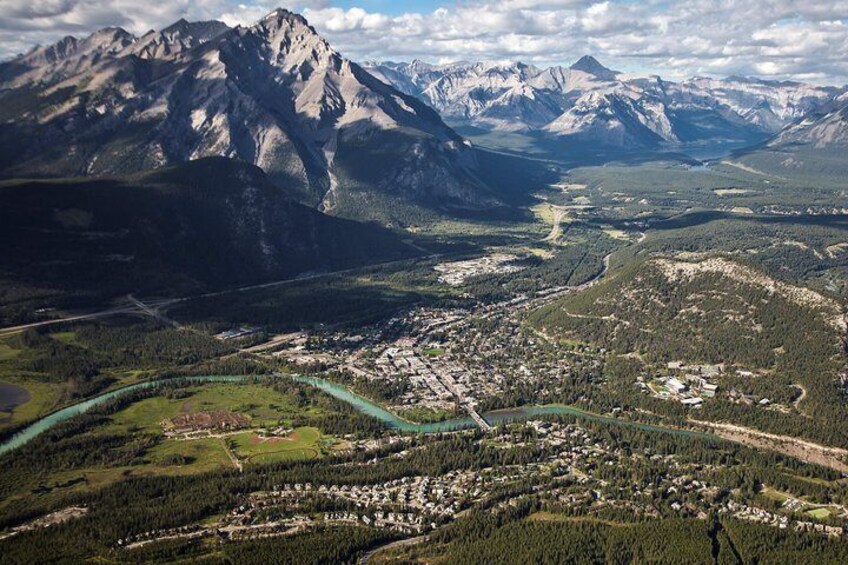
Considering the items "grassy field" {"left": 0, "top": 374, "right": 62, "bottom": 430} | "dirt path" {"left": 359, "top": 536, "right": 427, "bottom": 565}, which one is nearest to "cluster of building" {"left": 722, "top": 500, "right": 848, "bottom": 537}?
"dirt path" {"left": 359, "top": 536, "right": 427, "bottom": 565}

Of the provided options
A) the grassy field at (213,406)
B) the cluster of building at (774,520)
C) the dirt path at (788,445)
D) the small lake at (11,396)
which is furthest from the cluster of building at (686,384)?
the small lake at (11,396)

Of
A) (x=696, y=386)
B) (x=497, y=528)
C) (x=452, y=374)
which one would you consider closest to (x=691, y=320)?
(x=696, y=386)

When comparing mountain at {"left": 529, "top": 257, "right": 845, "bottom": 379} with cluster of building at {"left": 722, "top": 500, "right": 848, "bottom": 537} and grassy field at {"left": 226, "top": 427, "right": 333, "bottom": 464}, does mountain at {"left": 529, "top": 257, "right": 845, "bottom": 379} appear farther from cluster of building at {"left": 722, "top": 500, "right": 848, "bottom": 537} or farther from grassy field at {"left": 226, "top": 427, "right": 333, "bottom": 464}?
grassy field at {"left": 226, "top": 427, "right": 333, "bottom": 464}

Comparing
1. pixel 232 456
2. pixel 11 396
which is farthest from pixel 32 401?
pixel 232 456

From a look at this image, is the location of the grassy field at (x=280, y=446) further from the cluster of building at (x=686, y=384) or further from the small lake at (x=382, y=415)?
the cluster of building at (x=686, y=384)

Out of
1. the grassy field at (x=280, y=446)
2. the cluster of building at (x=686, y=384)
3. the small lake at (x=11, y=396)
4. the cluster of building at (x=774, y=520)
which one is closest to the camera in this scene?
the cluster of building at (x=774, y=520)
